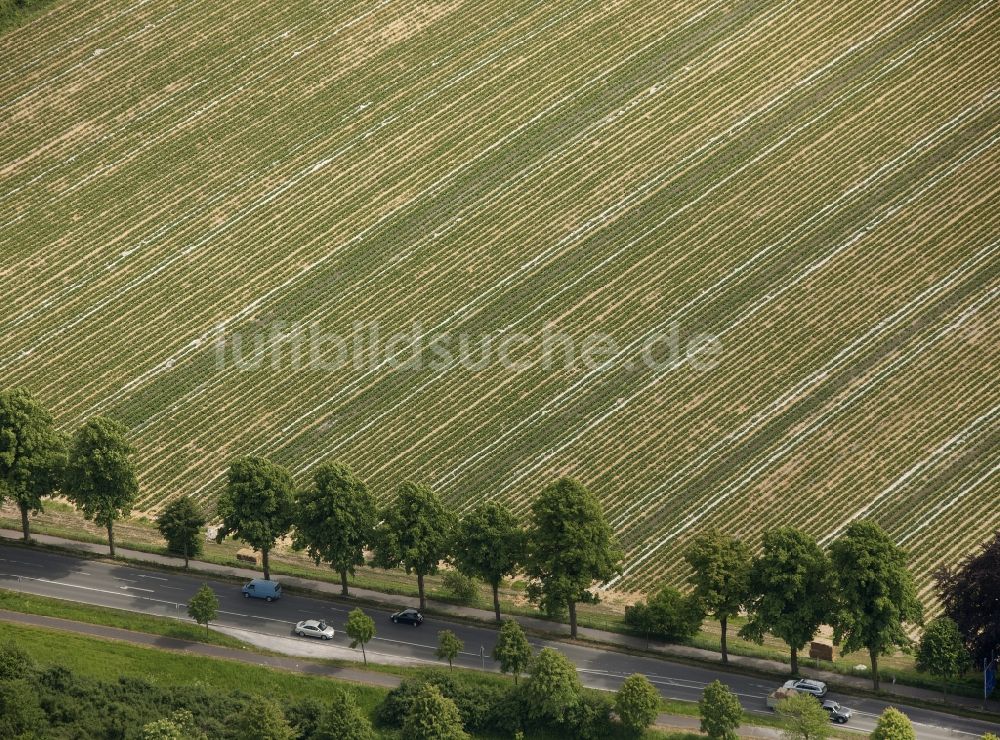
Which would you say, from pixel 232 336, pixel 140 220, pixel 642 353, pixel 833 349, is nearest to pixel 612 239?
pixel 642 353

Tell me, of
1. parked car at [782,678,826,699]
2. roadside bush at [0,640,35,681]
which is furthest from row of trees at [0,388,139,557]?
parked car at [782,678,826,699]

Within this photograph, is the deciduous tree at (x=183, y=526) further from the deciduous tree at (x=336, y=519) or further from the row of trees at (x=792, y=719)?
the row of trees at (x=792, y=719)

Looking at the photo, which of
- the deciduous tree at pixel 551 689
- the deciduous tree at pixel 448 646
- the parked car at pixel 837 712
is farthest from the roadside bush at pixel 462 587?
the parked car at pixel 837 712

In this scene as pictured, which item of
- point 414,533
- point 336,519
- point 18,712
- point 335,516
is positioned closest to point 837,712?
point 414,533

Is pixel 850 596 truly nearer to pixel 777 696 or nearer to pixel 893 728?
pixel 777 696

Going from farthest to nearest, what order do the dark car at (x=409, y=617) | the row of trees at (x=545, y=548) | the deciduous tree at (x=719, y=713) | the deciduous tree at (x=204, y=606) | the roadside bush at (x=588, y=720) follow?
the dark car at (x=409, y=617) → the deciduous tree at (x=204, y=606) → the row of trees at (x=545, y=548) → the roadside bush at (x=588, y=720) → the deciduous tree at (x=719, y=713)

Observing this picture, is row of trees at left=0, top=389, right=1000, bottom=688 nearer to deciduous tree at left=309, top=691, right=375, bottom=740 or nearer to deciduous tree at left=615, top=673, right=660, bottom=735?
deciduous tree at left=615, top=673, right=660, bottom=735

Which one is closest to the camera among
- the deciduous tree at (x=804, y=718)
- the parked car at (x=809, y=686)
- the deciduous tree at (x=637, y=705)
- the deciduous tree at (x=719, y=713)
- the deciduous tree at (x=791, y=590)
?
the deciduous tree at (x=804, y=718)

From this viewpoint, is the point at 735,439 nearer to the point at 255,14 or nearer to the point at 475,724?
the point at 475,724
